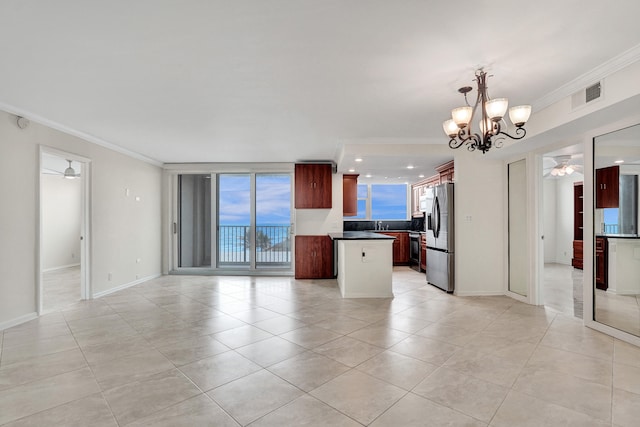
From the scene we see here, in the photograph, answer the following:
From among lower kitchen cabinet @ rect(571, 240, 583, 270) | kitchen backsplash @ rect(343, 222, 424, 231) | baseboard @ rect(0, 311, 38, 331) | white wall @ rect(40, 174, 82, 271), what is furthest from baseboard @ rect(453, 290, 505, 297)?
white wall @ rect(40, 174, 82, 271)

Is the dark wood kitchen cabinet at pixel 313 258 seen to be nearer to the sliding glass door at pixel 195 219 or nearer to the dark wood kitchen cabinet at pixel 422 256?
the dark wood kitchen cabinet at pixel 422 256

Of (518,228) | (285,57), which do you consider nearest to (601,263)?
(518,228)

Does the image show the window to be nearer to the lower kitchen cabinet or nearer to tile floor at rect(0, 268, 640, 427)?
the lower kitchen cabinet

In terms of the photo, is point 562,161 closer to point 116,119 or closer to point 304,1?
point 304,1

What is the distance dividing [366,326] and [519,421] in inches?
72.1

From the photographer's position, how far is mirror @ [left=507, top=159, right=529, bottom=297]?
4605mm

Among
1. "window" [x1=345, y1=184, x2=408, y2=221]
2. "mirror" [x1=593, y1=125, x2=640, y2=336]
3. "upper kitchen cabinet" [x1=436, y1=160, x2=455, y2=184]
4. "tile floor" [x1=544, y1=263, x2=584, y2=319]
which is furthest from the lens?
"window" [x1=345, y1=184, x2=408, y2=221]

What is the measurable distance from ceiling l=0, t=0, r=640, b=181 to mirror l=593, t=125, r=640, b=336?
0.90 meters

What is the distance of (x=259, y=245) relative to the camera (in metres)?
7.58

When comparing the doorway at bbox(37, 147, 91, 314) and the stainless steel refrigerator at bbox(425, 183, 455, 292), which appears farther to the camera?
the doorway at bbox(37, 147, 91, 314)

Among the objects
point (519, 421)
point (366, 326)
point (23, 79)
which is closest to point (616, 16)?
point (519, 421)

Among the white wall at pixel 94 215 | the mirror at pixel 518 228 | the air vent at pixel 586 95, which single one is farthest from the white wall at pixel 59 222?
the air vent at pixel 586 95

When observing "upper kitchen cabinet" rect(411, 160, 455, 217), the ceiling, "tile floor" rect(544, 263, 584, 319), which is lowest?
"tile floor" rect(544, 263, 584, 319)

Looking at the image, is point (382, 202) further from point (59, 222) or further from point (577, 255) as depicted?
point (59, 222)
